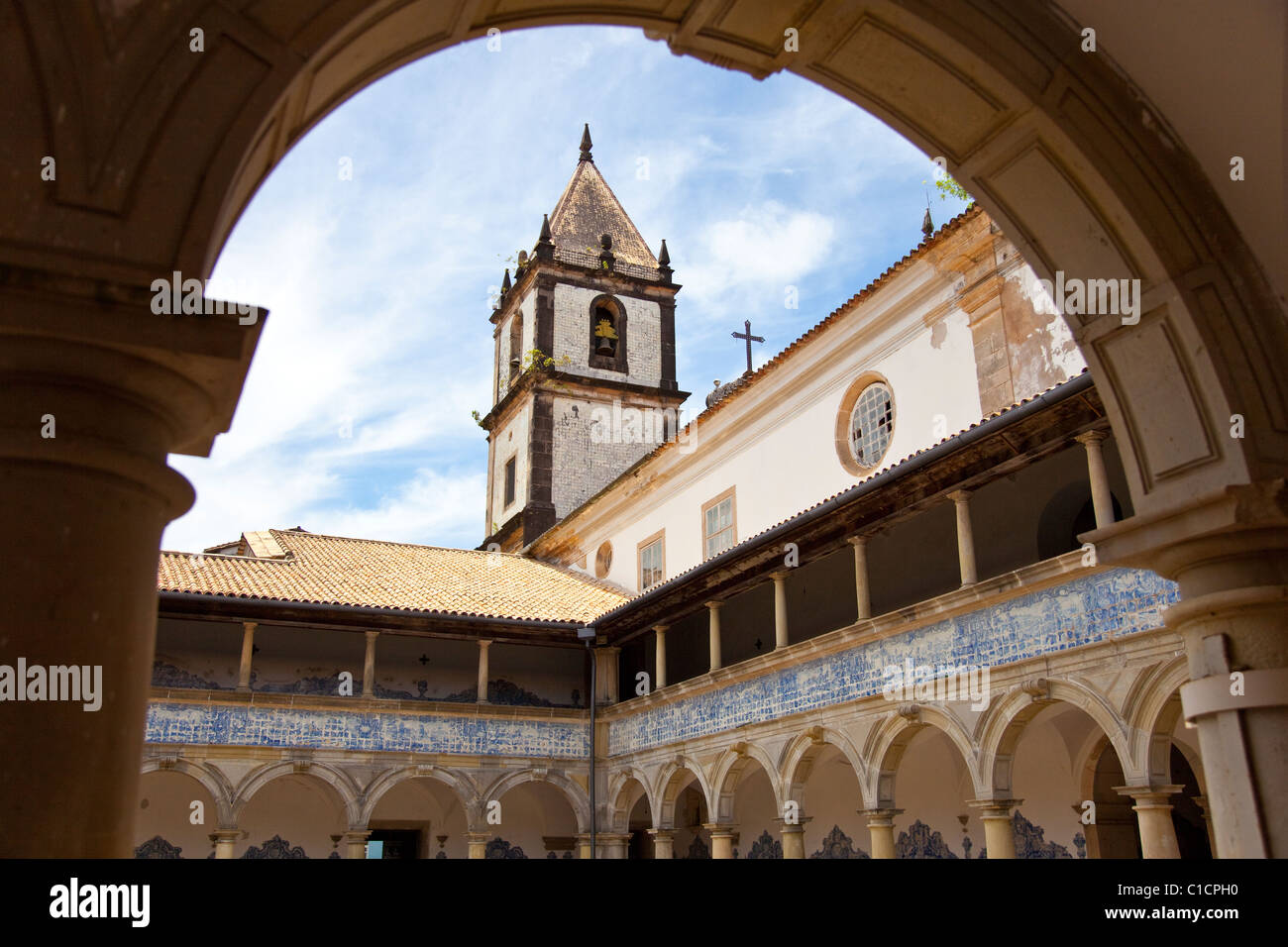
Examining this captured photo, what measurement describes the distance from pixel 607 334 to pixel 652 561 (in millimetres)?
10577

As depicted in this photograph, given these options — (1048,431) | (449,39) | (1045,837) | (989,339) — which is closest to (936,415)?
(989,339)

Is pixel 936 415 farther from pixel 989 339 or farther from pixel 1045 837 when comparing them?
pixel 1045 837

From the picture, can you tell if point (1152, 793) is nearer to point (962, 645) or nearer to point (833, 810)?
point (962, 645)

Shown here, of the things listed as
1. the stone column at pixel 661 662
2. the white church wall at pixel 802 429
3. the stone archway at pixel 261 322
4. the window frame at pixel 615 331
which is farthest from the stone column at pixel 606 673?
the stone archway at pixel 261 322

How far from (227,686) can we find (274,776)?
2603 millimetres

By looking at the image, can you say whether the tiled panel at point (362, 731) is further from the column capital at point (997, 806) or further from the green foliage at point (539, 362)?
the green foliage at point (539, 362)

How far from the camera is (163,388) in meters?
2.58

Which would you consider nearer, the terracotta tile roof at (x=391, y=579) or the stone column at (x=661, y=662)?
the stone column at (x=661, y=662)

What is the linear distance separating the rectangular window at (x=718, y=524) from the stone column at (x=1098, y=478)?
420 inches

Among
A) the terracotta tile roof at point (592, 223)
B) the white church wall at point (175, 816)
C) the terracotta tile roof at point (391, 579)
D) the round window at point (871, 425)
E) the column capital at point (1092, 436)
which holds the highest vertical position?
the terracotta tile roof at point (592, 223)

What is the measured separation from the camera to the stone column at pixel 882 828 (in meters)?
14.4
